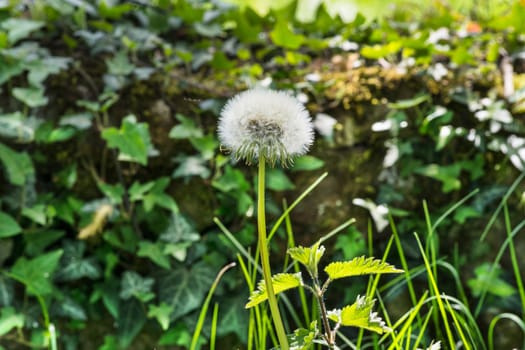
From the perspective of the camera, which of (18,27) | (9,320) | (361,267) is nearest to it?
(361,267)

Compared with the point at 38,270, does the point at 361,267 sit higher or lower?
higher

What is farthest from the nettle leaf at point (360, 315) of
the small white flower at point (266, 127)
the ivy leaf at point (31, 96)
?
the ivy leaf at point (31, 96)

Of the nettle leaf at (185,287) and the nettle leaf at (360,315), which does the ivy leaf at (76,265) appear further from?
the nettle leaf at (360,315)

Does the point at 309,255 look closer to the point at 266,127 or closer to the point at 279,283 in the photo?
the point at 279,283

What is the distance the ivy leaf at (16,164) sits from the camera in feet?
5.39

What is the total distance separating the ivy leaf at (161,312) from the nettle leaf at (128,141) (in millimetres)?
438

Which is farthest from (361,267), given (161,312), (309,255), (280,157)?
(161,312)

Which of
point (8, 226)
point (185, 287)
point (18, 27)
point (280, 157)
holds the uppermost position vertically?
point (280, 157)

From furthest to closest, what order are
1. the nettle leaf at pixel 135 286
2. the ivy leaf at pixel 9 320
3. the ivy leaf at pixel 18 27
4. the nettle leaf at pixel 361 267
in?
1. the ivy leaf at pixel 18 27
2. the nettle leaf at pixel 135 286
3. the ivy leaf at pixel 9 320
4. the nettle leaf at pixel 361 267

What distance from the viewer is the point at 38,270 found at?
63.6 inches

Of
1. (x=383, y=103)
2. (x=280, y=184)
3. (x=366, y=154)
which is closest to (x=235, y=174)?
(x=280, y=184)

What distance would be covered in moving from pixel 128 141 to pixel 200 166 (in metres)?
0.24

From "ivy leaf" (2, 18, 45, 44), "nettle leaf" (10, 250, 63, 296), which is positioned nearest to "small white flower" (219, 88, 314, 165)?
"nettle leaf" (10, 250, 63, 296)

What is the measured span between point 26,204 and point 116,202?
276 mm
